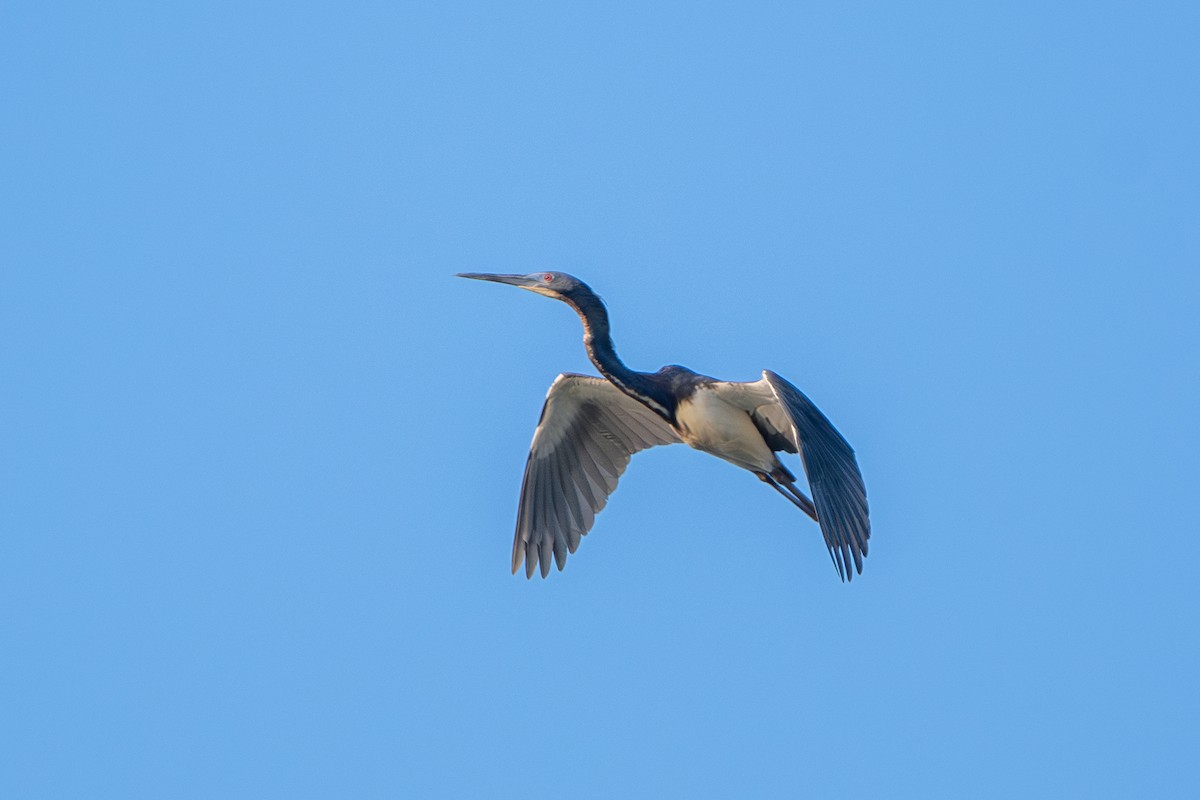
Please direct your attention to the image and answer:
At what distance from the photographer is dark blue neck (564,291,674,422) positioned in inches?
459

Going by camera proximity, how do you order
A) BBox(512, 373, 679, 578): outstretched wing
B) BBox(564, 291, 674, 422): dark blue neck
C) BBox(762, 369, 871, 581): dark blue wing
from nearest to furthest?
BBox(762, 369, 871, 581): dark blue wing < BBox(564, 291, 674, 422): dark blue neck < BBox(512, 373, 679, 578): outstretched wing

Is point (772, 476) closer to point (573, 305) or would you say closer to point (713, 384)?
point (713, 384)

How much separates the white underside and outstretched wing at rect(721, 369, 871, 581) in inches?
8.5

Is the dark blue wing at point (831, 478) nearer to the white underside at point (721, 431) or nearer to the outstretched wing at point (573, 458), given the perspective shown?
the white underside at point (721, 431)

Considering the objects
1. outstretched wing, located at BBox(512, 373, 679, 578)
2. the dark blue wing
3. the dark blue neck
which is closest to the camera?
the dark blue wing

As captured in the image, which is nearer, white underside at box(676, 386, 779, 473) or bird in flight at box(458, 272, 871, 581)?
bird in flight at box(458, 272, 871, 581)

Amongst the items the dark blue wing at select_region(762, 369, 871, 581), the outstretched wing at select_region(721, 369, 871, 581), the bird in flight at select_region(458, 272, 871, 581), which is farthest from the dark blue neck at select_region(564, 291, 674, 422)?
the dark blue wing at select_region(762, 369, 871, 581)

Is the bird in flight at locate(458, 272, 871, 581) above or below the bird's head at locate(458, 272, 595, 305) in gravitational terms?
below

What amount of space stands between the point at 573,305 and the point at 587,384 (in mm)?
981

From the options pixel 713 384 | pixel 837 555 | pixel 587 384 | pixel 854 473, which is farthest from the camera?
pixel 587 384

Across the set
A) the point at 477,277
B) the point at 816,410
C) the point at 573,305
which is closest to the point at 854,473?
the point at 816,410

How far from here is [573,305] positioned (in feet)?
39.0

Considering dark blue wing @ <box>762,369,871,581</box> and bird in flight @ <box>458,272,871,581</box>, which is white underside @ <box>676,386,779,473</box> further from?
dark blue wing @ <box>762,369,871,581</box>

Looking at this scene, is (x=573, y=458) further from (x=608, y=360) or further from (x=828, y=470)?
(x=828, y=470)
